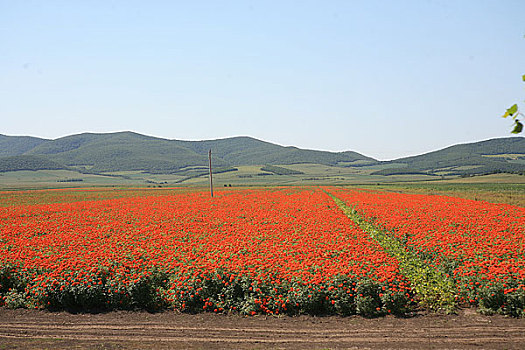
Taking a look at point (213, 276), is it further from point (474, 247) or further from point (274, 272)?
point (474, 247)

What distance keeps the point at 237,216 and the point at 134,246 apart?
9.71 m

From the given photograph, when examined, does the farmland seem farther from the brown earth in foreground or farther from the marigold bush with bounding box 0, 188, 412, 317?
the brown earth in foreground

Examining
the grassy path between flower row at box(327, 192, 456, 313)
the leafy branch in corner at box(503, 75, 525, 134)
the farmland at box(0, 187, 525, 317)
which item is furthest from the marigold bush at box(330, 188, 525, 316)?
the leafy branch in corner at box(503, 75, 525, 134)

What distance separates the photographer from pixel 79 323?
30.7 ft

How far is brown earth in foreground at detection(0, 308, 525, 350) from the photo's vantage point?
7.89 meters

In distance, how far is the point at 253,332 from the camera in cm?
857

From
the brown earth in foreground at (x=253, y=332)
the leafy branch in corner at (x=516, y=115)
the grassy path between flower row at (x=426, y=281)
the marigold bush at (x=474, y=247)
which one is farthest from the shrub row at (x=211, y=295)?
the leafy branch in corner at (x=516, y=115)

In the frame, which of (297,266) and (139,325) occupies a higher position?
(297,266)

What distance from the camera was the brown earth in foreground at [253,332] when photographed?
7.89 m

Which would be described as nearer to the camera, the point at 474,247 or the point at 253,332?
the point at 253,332

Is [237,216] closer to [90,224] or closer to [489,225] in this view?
[90,224]

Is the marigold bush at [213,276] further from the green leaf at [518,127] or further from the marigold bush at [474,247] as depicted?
the green leaf at [518,127]

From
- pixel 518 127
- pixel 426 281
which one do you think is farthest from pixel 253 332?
pixel 518 127

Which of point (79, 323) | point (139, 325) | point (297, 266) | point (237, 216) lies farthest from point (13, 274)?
point (237, 216)
